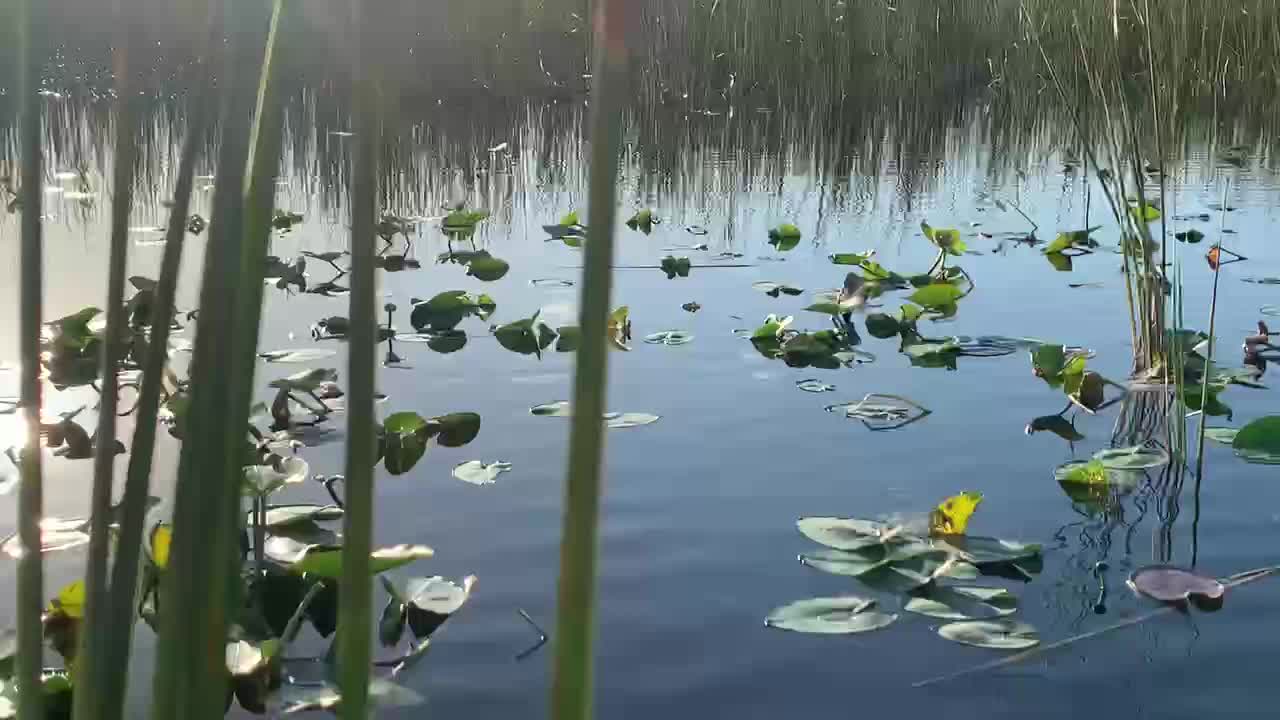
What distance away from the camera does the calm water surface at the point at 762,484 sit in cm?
146

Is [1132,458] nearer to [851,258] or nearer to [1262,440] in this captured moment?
[1262,440]

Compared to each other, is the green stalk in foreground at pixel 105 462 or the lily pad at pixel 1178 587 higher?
the green stalk in foreground at pixel 105 462

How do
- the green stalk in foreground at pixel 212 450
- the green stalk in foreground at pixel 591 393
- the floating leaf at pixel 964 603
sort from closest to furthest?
the green stalk in foreground at pixel 591 393
the green stalk in foreground at pixel 212 450
the floating leaf at pixel 964 603

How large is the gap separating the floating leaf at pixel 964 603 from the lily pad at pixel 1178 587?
0.18m

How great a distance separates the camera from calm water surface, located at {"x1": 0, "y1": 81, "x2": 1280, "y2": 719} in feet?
4.80

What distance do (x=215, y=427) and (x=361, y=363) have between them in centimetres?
9

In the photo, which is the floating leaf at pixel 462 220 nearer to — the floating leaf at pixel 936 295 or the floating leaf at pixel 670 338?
Answer: the floating leaf at pixel 670 338

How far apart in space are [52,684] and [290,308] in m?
2.03

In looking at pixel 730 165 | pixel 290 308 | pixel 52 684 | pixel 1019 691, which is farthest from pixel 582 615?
pixel 730 165

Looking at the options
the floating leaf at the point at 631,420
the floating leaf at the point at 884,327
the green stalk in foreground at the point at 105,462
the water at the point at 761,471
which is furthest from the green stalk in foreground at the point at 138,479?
the floating leaf at the point at 884,327

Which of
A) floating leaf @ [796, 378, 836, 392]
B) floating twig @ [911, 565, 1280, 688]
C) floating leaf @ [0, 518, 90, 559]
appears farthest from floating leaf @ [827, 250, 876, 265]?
floating leaf @ [0, 518, 90, 559]

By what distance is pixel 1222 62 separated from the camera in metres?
6.43

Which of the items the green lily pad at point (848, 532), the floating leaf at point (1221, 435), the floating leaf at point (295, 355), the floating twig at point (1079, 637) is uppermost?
the floating leaf at point (295, 355)

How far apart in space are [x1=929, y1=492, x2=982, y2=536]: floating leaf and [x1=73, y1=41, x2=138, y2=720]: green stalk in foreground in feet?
4.49
